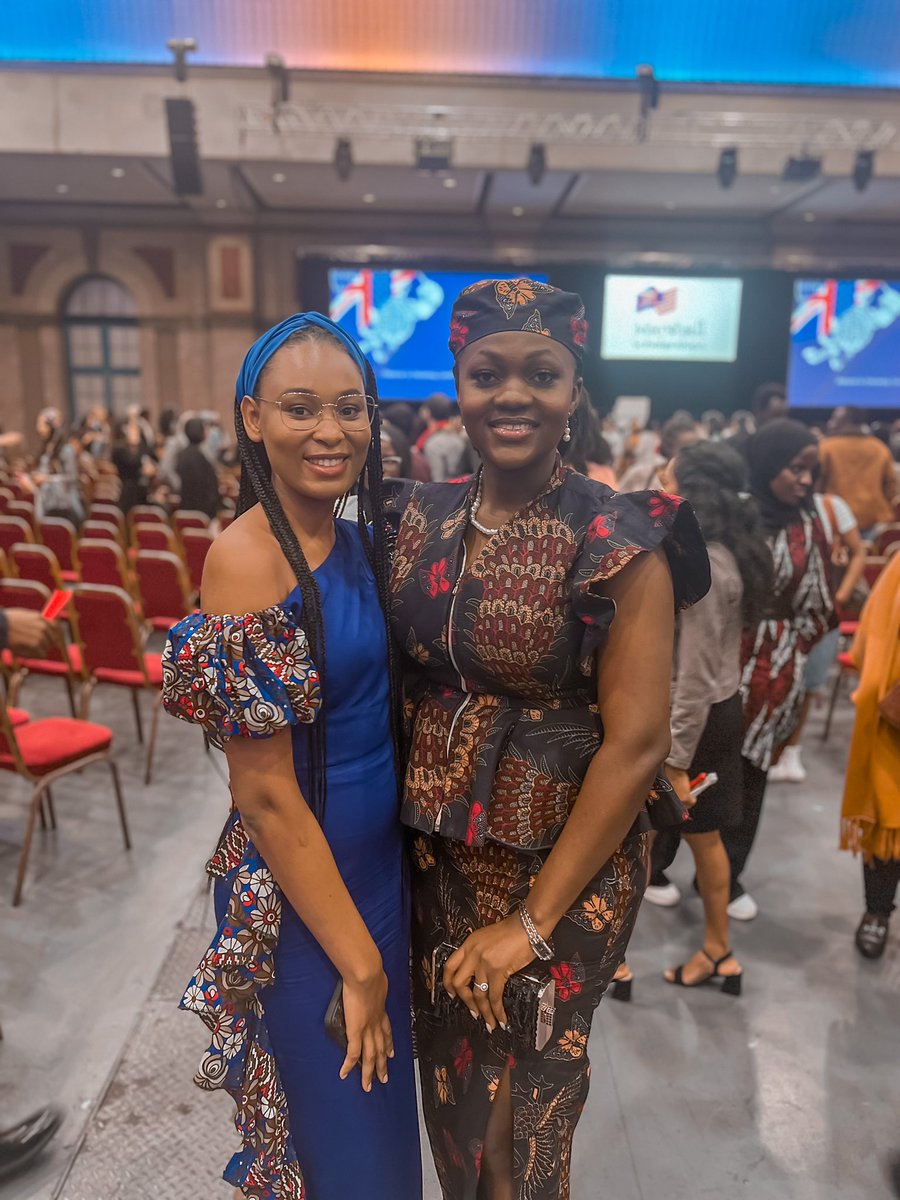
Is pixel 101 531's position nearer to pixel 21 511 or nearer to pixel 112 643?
pixel 21 511

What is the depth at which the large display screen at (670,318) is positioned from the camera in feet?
43.9

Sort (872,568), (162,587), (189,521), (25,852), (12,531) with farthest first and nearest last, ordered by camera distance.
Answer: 1. (189,521)
2. (12,531)
3. (162,587)
4. (872,568)
5. (25,852)

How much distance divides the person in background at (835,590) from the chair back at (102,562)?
3.40 m

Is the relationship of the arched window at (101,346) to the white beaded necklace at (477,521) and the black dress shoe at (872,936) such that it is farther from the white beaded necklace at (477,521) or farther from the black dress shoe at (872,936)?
the white beaded necklace at (477,521)

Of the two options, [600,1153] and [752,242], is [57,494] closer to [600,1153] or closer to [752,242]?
[600,1153]

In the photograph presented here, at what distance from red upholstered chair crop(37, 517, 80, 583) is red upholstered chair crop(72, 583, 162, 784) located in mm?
2065

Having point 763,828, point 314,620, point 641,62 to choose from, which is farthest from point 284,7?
point 314,620

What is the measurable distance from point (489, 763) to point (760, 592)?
51.0 inches

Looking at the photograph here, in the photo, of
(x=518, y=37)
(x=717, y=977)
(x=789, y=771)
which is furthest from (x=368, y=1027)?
(x=518, y=37)

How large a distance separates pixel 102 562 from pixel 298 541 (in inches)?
155

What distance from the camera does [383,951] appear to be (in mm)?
1265

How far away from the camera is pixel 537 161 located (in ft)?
33.5

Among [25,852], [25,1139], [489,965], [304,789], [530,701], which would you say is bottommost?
[25,1139]

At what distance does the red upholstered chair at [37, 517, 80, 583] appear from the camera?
226 inches
